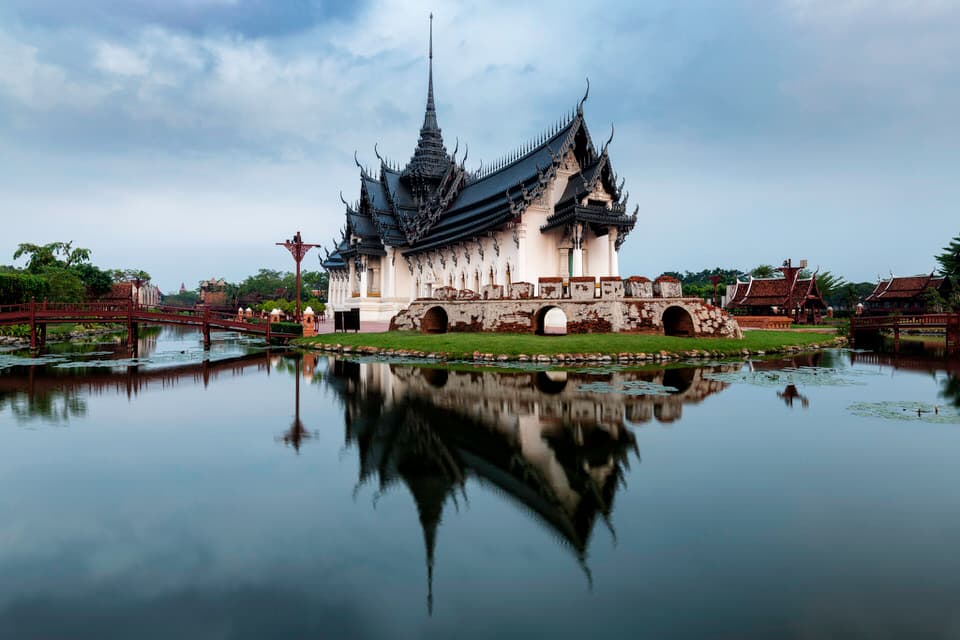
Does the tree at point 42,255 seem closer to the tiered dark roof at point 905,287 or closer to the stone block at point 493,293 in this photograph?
the stone block at point 493,293

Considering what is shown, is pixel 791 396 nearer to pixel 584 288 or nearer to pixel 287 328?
pixel 584 288

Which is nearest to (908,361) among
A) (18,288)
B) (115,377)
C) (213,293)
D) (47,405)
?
(47,405)

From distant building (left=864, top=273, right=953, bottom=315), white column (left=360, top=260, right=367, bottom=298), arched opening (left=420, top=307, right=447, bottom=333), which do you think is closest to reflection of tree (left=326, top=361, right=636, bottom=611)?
arched opening (left=420, top=307, right=447, bottom=333)

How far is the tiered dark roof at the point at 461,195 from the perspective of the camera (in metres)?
25.8

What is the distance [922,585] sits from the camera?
12.4 feet

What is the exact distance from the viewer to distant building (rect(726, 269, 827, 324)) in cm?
4372

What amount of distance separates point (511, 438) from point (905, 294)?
2118 inches

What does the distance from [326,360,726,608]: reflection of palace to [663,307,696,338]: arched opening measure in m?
7.94

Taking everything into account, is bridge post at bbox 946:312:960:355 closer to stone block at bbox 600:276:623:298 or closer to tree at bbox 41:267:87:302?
stone block at bbox 600:276:623:298

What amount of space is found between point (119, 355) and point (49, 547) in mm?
21755

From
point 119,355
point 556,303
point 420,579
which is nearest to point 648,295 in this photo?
point 556,303

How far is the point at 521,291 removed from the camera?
22.0 meters

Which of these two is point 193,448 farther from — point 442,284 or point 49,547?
point 442,284

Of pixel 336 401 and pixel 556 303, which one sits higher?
pixel 556 303
